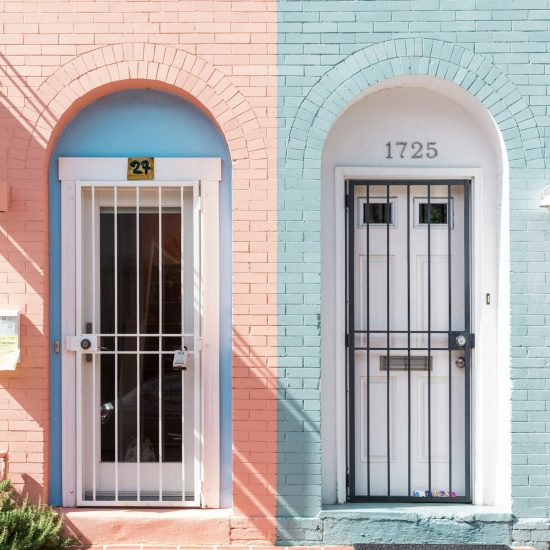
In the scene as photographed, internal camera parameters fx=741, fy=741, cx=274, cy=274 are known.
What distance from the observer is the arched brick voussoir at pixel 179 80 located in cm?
521

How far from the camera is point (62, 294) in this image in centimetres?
538

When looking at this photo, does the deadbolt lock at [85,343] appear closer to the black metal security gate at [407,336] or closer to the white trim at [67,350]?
the white trim at [67,350]

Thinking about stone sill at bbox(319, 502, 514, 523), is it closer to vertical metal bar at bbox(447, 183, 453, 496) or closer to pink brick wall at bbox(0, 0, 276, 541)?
vertical metal bar at bbox(447, 183, 453, 496)

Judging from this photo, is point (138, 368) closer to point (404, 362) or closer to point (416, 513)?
point (404, 362)

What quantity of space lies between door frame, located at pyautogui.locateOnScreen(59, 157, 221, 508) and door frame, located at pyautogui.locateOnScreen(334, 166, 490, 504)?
88cm

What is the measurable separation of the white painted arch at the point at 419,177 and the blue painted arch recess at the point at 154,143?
0.71 meters

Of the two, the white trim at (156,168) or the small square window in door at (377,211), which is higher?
the white trim at (156,168)

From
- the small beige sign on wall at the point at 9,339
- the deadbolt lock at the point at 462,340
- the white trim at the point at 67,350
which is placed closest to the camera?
the small beige sign on wall at the point at 9,339

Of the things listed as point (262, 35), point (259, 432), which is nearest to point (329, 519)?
point (259, 432)

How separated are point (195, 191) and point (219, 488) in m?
2.18

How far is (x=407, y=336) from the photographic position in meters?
5.54

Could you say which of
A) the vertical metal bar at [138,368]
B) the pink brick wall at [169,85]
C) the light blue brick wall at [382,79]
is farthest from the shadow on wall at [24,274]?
the light blue brick wall at [382,79]

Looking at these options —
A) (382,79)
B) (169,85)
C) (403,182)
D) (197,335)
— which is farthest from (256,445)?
(382,79)

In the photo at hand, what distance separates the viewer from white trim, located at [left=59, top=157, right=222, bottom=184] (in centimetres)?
541
